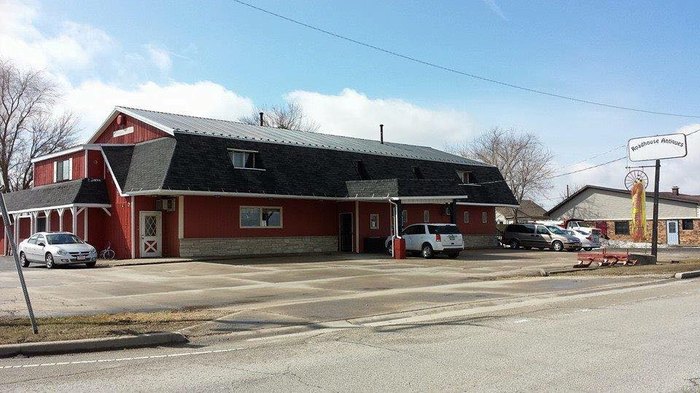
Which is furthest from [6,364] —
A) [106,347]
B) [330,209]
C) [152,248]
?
[330,209]

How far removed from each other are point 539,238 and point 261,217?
65.4 ft

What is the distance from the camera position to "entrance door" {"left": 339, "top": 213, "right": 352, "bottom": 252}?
34.7 meters

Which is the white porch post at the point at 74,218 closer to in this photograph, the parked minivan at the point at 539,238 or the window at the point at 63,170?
the window at the point at 63,170

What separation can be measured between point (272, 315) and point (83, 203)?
21199 millimetres

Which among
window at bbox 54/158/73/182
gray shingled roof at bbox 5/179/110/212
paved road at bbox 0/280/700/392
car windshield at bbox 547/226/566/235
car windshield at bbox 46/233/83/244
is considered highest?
window at bbox 54/158/73/182

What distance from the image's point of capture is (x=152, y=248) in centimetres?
2939

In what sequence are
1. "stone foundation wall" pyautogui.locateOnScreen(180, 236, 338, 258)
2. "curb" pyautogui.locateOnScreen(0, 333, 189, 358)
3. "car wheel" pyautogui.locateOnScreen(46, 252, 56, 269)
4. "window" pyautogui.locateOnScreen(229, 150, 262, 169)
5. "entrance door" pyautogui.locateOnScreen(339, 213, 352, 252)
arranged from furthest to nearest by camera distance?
"entrance door" pyautogui.locateOnScreen(339, 213, 352, 252)
"window" pyautogui.locateOnScreen(229, 150, 262, 169)
"stone foundation wall" pyautogui.locateOnScreen(180, 236, 338, 258)
"car wheel" pyautogui.locateOnScreen(46, 252, 56, 269)
"curb" pyautogui.locateOnScreen(0, 333, 189, 358)

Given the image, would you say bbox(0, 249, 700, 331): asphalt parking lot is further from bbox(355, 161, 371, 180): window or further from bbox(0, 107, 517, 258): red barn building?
bbox(355, 161, 371, 180): window

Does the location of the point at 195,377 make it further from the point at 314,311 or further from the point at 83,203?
the point at 83,203

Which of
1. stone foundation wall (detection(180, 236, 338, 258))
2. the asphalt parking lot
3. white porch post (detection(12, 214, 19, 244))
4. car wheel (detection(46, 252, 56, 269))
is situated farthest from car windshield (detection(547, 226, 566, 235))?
white porch post (detection(12, 214, 19, 244))

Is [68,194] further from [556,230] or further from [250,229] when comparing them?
[556,230]

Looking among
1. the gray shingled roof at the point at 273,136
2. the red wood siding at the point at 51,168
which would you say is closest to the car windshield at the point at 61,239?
the red wood siding at the point at 51,168

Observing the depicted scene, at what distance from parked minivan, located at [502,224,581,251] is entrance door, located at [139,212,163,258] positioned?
81.3 feet

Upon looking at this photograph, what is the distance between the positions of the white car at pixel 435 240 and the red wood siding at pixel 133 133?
44.6 feet
